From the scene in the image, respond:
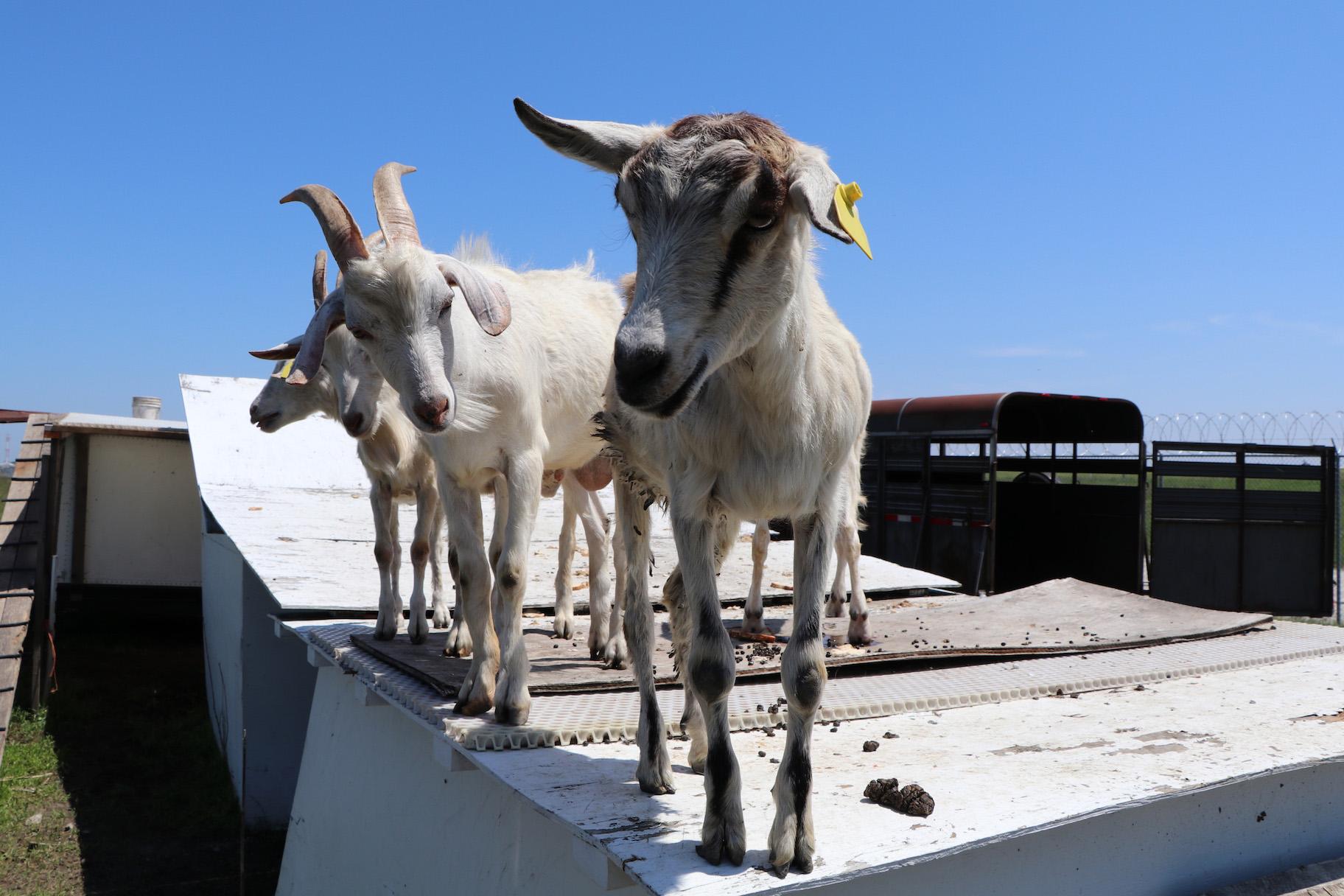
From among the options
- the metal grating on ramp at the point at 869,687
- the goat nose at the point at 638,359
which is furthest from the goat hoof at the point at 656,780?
the goat nose at the point at 638,359

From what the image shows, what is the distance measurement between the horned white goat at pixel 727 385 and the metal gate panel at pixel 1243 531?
7882mm

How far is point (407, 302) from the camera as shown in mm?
4367

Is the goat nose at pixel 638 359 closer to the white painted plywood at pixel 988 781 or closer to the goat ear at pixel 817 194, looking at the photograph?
the goat ear at pixel 817 194

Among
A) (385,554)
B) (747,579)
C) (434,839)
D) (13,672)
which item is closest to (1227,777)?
(434,839)

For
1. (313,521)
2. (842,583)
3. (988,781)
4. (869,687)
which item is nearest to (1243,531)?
(842,583)

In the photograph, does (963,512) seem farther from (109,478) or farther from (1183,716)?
(109,478)

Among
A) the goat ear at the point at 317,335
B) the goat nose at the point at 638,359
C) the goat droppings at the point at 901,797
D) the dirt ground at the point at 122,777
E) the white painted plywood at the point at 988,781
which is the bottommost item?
the dirt ground at the point at 122,777

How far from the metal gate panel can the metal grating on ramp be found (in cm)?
309

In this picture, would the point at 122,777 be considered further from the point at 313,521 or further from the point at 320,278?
the point at 320,278

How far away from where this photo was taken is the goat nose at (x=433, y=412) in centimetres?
420

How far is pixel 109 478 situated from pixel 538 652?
1107cm

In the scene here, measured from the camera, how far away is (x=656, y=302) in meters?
2.51

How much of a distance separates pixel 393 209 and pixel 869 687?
3.49 meters

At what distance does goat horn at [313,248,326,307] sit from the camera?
19.5ft
